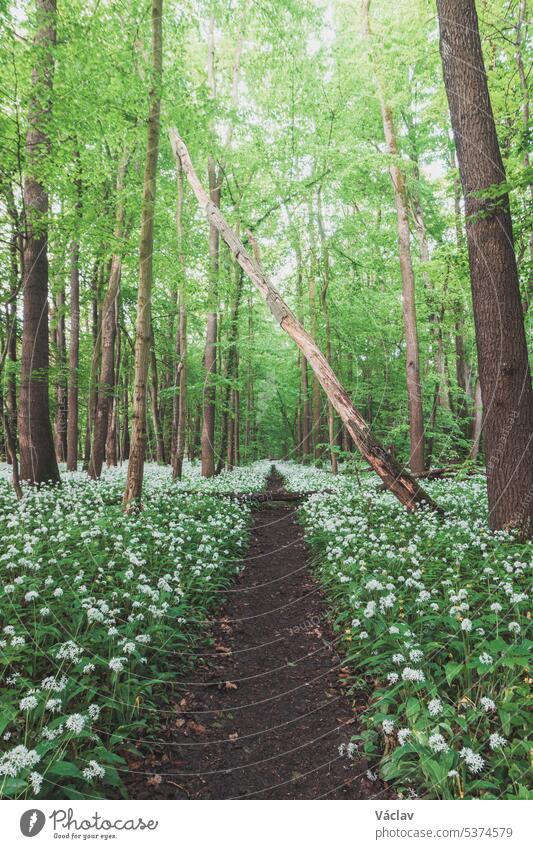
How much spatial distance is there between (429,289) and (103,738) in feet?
54.7

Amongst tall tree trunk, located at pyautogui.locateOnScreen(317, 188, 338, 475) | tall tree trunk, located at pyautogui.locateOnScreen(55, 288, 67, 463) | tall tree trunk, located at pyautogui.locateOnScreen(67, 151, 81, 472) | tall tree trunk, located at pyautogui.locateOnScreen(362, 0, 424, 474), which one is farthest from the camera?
tall tree trunk, located at pyautogui.locateOnScreen(55, 288, 67, 463)

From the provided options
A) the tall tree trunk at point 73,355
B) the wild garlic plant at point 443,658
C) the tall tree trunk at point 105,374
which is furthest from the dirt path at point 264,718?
the tall tree trunk at point 73,355

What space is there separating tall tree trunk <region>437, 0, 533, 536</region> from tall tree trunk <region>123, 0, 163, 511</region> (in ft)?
17.3

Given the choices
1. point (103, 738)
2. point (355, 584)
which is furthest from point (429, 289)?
point (103, 738)

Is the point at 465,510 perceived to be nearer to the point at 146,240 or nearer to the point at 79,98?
the point at 146,240

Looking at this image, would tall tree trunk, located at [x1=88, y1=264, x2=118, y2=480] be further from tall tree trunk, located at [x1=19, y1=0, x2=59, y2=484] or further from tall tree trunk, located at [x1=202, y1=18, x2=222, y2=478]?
tall tree trunk, located at [x1=202, y1=18, x2=222, y2=478]

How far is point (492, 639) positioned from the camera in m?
3.50

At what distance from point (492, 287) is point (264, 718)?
6.14m

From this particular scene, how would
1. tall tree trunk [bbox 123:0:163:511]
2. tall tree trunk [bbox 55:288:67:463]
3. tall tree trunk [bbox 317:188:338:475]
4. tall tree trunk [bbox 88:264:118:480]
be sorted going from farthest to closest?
1. tall tree trunk [bbox 55:288:67:463]
2. tall tree trunk [bbox 317:188:338:475]
3. tall tree trunk [bbox 88:264:118:480]
4. tall tree trunk [bbox 123:0:163:511]

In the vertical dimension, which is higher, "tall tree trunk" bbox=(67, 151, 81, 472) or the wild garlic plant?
→ "tall tree trunk" bbox=(67, 151, 81, 472)

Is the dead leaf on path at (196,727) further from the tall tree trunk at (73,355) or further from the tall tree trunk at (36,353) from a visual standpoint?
the tall tree trunk at (73,355)

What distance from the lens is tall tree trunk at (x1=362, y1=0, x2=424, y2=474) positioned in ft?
40.7

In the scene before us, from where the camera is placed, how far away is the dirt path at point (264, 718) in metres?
2.64

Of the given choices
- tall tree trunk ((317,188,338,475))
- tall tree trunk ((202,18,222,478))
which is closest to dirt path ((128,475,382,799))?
tall tree trunk ((202,18,222,478))
